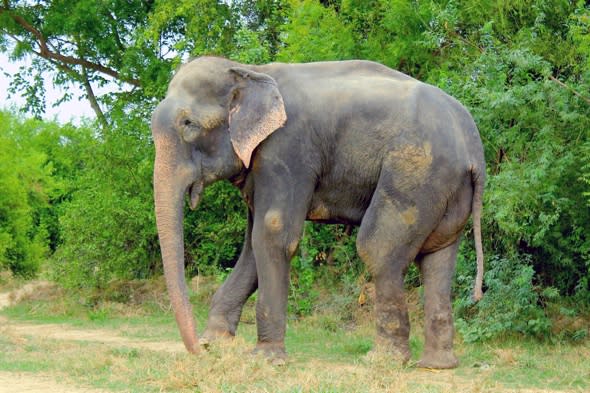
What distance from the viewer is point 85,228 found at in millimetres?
14484

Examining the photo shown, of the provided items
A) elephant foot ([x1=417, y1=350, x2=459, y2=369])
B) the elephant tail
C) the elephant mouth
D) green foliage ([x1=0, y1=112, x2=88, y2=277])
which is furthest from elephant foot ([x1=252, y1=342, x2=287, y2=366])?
green foliage ([x1=0, y1=112, x2=88, y2=277])

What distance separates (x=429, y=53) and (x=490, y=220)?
3335mm

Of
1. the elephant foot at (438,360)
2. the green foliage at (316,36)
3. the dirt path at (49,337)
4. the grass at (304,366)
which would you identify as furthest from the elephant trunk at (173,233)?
the green foliage at (316,36)

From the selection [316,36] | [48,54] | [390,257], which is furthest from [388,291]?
[48,54]

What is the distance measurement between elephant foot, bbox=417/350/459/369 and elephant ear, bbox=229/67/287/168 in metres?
2.27

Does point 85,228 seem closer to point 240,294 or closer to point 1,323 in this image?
point 1,323

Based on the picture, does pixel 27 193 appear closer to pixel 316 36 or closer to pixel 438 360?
pixel 316 36

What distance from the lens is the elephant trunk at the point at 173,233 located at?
7379mm

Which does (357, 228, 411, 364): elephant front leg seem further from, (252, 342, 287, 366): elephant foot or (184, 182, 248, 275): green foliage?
(184, 182, 248, 275): green foliage

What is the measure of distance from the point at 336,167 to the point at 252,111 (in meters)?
0.91

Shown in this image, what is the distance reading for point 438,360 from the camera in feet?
26.9

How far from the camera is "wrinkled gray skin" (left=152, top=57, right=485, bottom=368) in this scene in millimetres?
8117

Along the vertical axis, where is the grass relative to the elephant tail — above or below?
below

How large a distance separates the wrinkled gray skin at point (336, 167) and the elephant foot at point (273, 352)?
0.04ft
